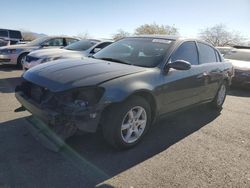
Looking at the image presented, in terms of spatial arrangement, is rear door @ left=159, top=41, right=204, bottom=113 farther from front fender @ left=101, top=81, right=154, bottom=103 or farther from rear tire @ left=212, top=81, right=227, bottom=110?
rear tire @ left=212, top=81, right=227, bottom=110

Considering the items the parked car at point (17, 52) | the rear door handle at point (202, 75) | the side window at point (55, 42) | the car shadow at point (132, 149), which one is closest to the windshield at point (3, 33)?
the side window at point (55, 42)

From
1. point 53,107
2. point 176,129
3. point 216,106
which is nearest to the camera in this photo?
point 53,107

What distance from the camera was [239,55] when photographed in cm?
1135

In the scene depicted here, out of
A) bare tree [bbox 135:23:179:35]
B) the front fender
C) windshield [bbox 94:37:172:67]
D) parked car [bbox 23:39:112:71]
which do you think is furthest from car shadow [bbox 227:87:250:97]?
bare tree [bbox 135:23:179:35]

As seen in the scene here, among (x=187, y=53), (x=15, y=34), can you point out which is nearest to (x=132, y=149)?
(x=187, y=53)

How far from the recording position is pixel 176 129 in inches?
195

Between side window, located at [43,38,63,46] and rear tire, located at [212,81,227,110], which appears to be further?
side window, located at [43,38,63,46]

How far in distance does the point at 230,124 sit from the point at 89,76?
3.25m

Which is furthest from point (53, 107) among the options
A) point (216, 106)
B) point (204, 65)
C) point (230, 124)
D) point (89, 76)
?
point (216, 106)

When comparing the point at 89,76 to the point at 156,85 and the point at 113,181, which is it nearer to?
the point at 156,85

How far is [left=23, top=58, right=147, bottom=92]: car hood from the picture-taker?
3510 mm

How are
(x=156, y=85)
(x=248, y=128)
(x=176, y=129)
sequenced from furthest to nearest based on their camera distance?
1. (x=248, y=128)
2. (x=176, y=129)
3. (x=156, y=85)

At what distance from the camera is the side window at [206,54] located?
544 cm

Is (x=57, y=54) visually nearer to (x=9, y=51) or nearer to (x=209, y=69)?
(x=9, y=51)
